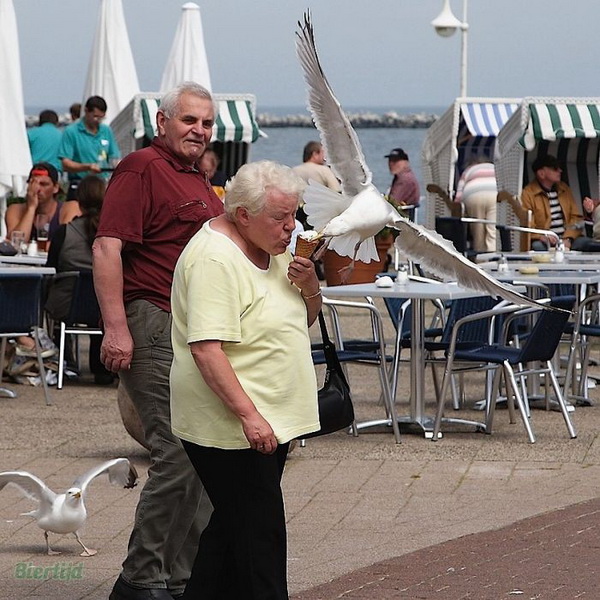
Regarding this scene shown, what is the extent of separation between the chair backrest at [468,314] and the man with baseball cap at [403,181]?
36.6 feet

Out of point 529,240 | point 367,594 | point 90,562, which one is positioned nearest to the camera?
point 367,594

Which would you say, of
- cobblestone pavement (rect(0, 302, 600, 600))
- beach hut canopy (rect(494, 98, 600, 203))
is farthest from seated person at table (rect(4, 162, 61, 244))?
beach hut canopy (rect(494, 98, 600, 203))

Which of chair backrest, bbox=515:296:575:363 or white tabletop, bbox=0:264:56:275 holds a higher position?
white tabletop, bbox=0:264:56:275

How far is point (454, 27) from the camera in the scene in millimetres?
26250

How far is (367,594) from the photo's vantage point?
5137 millimetres

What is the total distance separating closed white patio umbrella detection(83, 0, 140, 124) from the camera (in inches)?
817

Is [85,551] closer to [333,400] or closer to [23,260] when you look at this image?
[333,400]

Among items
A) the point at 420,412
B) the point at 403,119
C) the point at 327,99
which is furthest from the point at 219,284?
the point at 403,119

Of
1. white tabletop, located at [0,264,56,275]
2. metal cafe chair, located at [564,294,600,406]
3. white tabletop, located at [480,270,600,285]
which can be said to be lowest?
metal cafe chair, located at [564,294,600,406]

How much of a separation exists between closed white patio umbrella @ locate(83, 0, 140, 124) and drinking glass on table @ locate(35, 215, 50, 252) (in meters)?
8.73

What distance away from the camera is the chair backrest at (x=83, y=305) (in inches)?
403

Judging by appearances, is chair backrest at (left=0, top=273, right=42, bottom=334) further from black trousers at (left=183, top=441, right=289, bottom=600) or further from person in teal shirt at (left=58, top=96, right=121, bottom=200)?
person in teal shirt at (left=58, top=96, right=121, bottom=200)

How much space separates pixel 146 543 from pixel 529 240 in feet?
33.8

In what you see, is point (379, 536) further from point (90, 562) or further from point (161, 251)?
point (161, 251)
